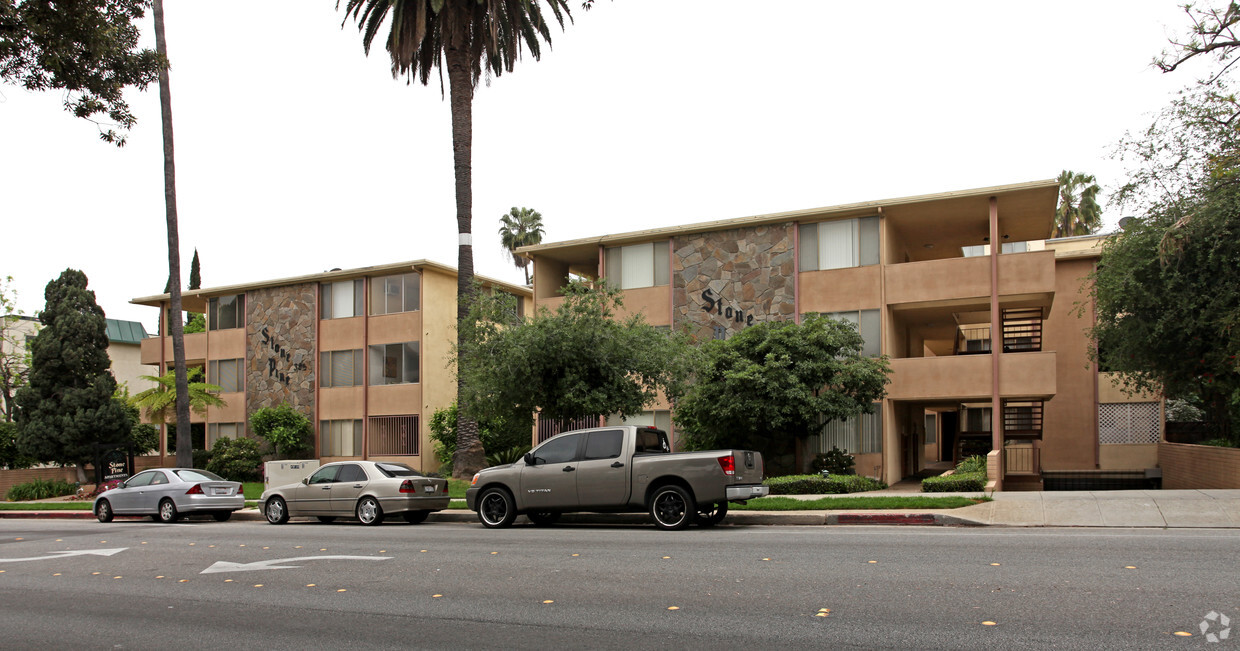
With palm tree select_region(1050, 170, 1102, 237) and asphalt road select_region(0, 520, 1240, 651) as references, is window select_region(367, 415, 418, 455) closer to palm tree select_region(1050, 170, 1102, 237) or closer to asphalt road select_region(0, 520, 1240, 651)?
asphalt road select_region(0, 520, 1240, 651)

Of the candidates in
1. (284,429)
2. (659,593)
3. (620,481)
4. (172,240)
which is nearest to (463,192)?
(172,240)

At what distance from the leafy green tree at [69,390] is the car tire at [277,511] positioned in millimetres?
15340

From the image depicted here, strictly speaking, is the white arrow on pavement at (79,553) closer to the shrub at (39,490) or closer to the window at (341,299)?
the window at (341,299)

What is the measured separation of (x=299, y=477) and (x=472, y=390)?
267 inches

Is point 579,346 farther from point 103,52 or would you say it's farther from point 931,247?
point 931,247

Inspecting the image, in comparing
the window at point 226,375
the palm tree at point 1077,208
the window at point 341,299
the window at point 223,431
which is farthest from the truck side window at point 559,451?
the palm tree at point 1077,208

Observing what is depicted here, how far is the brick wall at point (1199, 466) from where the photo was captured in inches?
784

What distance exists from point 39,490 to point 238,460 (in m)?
6.39

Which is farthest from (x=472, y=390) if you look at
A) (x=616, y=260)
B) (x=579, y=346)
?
(x=616, y=260)

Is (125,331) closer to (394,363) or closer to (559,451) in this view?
(394,363)

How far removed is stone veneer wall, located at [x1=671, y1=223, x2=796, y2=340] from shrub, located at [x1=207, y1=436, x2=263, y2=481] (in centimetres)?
1740

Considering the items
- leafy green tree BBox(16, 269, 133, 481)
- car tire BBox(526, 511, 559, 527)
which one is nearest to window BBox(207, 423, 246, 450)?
leafy green tree BBox(16, 269, 133, 481)

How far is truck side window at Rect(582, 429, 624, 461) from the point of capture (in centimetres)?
1505

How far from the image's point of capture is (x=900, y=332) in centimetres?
2719
